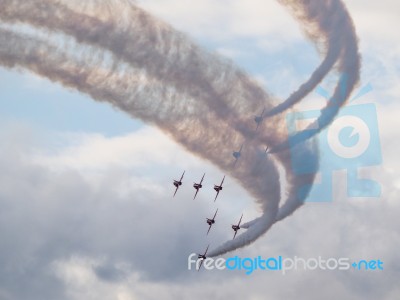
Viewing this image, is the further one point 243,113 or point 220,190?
point 220,190

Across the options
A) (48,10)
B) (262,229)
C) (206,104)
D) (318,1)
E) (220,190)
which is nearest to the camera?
(48,10)

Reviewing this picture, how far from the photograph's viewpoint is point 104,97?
91062mm

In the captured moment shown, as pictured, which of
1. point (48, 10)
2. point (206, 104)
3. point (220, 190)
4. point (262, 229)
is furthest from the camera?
point (220, 190)

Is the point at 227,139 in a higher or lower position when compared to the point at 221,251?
higher

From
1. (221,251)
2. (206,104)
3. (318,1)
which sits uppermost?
(318,1)

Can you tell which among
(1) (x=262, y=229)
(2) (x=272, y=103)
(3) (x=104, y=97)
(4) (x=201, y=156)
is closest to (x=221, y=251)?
(1) (x=262, y=229)

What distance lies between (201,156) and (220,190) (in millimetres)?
12456

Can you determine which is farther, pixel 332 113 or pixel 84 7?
pixel 332 113

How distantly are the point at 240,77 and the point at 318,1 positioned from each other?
13.2 metres

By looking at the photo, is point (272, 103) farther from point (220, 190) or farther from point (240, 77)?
point (220, 190)

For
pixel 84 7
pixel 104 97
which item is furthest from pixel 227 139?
pixel 84 7

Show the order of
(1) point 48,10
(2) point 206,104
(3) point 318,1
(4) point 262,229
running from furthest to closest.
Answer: (4) point 262,229 → (2) point 206,104 → (3) point 318,1 → (1) point 48,10

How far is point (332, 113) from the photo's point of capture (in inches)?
3752

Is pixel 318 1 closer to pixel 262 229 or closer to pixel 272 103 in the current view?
pixel 272 103
